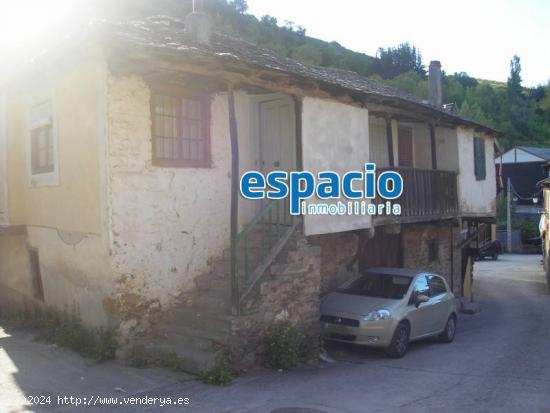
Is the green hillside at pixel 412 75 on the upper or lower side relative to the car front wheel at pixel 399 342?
upper

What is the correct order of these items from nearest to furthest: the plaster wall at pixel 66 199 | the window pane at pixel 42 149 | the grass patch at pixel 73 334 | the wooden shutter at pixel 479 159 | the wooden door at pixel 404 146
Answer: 1. the grass patch at pixel 73 334
2. the plaster wall at pixel 66 199
3. the window pane at pixel 42 149
4. the wooden door at pixel 404 146
5. the wooden shutter at pixel 479 159

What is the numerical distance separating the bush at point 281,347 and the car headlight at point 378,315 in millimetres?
1624

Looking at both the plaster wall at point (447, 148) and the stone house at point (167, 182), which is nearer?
the stone house at point (167, 182)

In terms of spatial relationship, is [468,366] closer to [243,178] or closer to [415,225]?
[243,178]

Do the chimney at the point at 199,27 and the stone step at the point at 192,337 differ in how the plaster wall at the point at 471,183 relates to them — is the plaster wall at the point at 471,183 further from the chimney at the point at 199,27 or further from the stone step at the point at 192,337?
the stone step at the point at 192,337

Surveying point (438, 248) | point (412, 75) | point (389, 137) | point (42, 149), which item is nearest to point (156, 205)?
point (42, 149)

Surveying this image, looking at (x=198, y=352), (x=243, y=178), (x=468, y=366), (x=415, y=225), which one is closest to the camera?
(x=198, y=352)

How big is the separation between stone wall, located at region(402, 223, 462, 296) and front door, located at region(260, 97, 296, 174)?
5628mm

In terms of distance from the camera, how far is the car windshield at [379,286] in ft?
33.4

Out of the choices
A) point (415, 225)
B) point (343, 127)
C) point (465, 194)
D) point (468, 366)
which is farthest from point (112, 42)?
point (465, 194)

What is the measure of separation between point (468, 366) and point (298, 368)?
3243 mm

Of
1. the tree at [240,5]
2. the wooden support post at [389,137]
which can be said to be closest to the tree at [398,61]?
the tree at [240,5]

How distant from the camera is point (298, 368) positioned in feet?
26.6

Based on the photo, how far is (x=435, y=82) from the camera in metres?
18.9
